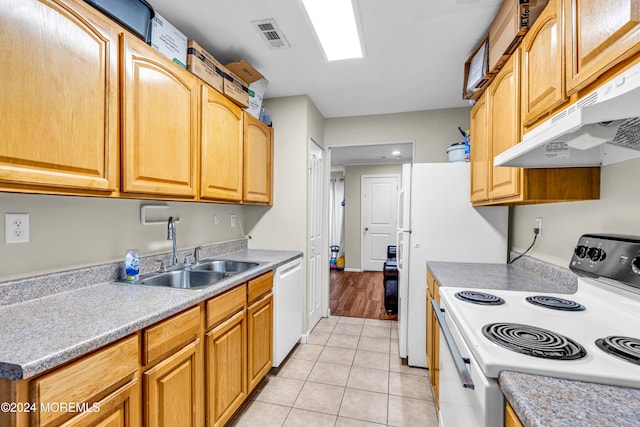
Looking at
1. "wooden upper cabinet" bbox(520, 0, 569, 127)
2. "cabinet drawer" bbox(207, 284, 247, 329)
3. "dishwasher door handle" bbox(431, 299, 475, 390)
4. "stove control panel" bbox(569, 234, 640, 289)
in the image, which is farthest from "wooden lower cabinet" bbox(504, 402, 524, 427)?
"cabinet drawer" bbox(207, 284, 247, 329)

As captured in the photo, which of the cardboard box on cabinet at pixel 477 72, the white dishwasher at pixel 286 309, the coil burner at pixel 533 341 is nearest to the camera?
the coil burner at pixel 533 341

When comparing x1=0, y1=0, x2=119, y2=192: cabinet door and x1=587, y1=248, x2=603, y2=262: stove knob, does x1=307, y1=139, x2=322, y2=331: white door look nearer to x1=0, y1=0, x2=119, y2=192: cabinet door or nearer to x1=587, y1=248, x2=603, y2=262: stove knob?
x1=0, y1=0, x2=119, y2=192: cabinet door

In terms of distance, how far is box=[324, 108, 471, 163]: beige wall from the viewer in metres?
3.10

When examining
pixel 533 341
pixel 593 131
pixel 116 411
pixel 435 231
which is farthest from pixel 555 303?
pixel 116 411

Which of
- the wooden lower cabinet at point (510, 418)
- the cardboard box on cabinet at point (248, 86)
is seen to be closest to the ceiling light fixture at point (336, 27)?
the cardboard box on cabinet at point (248, 86)

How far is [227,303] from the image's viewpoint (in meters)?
1.61

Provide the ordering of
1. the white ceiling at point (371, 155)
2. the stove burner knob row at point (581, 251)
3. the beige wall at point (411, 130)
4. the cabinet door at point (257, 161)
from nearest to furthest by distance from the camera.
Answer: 1. the stove burner knob row at point (581, 251)
2. the cabinet door at point (257, 161)
3. the beige wall at point (411, 130)
4. the white ceiling at point (371, 155)

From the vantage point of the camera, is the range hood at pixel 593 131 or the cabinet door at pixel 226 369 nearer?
the range hood at pixel 593 131

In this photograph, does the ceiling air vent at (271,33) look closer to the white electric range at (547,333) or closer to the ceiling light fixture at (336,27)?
the ceiling light fixture at (336,27)

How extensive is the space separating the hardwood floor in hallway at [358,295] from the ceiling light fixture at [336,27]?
2.80 metres

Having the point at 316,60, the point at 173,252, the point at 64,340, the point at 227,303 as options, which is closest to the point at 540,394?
the point at 64,340

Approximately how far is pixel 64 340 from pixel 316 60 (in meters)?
2.14

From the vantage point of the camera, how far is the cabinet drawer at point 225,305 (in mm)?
1470

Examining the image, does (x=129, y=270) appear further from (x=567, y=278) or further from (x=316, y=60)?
(x=567, y=278)
